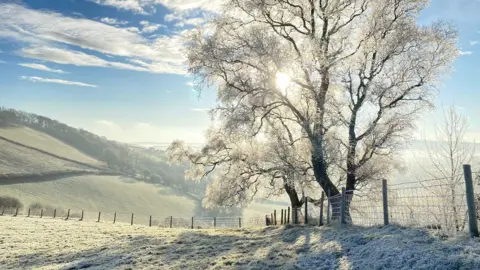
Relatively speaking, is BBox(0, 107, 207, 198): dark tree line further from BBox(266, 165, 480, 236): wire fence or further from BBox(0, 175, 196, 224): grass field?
BBox(266, 165, 480, 236): wire fence

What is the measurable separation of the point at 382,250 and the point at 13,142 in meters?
131

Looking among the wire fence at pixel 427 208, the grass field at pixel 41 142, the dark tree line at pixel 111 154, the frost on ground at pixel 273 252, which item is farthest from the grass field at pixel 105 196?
the wire fence at pixel 427 208

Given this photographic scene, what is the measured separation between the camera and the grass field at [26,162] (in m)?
92.6

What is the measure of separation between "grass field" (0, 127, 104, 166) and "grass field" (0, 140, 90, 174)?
9752 millimetres

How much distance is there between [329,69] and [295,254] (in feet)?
41.5

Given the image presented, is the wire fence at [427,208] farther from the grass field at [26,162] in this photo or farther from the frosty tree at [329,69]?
the grass field at [26,162]

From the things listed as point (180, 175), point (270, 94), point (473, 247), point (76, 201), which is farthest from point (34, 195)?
point (473, 247)

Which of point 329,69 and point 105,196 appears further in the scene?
point 105,196

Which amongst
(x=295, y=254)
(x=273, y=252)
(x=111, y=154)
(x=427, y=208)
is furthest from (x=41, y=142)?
(x=427, y=208)

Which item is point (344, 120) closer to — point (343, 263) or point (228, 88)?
point (228, 88)

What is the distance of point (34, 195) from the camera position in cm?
8119

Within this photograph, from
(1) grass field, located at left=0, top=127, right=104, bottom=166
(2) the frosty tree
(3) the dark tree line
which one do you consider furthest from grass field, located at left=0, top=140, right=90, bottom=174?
(2) the frosty tree

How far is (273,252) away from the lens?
1214 cm

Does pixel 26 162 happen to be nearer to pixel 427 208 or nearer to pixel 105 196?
pixel 105 196
